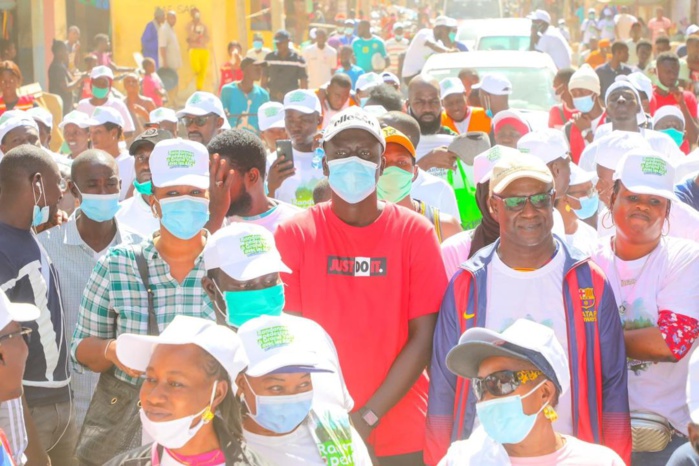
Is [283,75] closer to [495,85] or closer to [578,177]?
[495,85]

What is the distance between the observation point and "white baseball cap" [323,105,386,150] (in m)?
4.96

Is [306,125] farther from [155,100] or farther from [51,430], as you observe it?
[155,100]

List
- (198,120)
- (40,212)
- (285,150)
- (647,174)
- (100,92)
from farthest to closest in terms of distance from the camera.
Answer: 1. (100,92)
2. (198,120)
3. (285,150)
4. (40,212)
5. (647,174)

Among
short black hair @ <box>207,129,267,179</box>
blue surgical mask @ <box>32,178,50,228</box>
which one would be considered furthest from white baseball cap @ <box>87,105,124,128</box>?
blue surgical mask @ <box>32,178,50,228</box>

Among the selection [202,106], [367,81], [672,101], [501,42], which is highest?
[501,42]

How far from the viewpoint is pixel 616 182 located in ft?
17.3

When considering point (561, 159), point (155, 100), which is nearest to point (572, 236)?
point (561, 159)

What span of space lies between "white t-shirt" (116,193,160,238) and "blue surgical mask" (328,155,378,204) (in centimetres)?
191

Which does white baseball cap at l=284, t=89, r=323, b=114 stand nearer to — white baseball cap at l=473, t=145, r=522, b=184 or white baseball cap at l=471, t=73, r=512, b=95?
white baseball cap at l=473, t=145, r=522, b=184

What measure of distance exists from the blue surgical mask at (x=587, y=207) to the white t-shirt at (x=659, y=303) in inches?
81.1

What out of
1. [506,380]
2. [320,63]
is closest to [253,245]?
[506,380]

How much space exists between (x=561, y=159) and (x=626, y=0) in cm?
2891

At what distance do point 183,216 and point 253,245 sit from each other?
24.6 inches

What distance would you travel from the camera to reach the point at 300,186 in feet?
25.2
